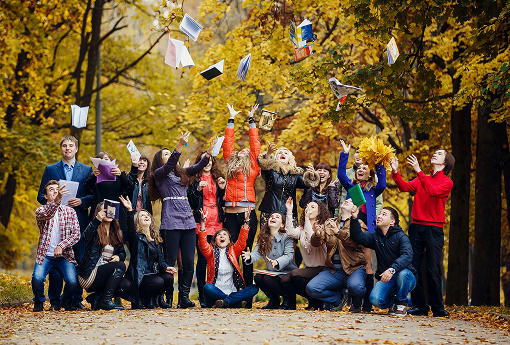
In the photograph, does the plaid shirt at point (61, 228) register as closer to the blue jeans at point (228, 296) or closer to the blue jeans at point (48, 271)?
the blue jeans at point (48, 271)

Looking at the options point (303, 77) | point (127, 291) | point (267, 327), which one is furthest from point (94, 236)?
point (303, 77)

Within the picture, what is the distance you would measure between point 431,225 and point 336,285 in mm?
1569

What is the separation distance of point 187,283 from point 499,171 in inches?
255

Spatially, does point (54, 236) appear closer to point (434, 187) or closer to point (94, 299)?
point (94, 299)

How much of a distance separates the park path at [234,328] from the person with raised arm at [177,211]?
3.24ft

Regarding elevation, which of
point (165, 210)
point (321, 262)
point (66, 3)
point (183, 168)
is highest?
→ point (66, 3)

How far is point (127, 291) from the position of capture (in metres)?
8.45

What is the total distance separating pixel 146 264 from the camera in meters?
8.47

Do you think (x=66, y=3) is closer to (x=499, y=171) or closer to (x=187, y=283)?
(x=187, y=283)

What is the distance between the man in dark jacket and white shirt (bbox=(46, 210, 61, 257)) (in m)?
4.14

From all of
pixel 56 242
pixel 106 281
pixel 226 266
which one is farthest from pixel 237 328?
pixel 56 242

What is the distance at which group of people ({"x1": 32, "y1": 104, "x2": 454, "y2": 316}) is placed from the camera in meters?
8.13

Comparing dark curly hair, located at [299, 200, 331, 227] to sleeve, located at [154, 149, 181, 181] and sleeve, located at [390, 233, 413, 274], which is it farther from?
sleeve, located at [154, 149, 181, 181]

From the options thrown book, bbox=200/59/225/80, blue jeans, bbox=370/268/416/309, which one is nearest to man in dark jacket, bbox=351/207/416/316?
blue jeans, bbox=370/268/416/309
